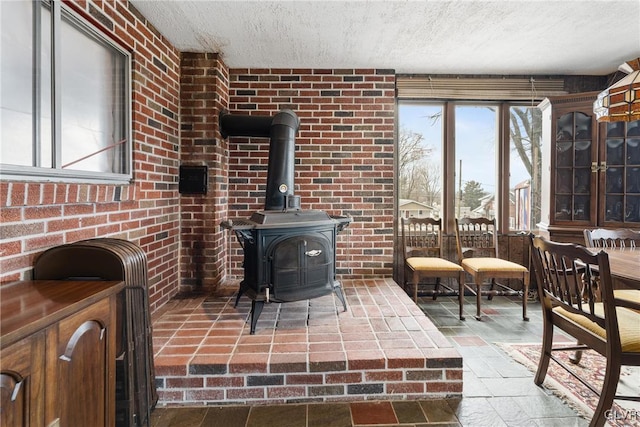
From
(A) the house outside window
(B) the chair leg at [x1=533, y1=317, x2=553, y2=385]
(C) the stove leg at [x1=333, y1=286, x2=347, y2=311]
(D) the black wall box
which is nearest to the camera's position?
(B) the chair leg at [x1=533, y1=317, x2=553, y2=385]

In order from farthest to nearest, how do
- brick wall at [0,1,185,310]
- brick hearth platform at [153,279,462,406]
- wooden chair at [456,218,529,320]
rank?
wooden chair at [456,218,529,320]
brick hearth platform at [153,279,462,406]
brick wall at [0,1,185,310]

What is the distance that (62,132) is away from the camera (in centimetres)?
166

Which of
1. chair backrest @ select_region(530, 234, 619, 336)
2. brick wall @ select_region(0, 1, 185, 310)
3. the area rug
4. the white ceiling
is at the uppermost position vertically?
the white ceiling

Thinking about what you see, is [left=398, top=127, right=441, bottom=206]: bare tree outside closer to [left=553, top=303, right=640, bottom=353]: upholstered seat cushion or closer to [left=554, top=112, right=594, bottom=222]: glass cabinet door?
[left=554, top=112, right=594, bottom=222]: glass cabinet door

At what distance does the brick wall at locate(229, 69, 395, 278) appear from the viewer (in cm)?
333

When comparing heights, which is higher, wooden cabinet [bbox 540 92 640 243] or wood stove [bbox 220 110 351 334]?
wooden cabinet [bbox 540 92 640 243]

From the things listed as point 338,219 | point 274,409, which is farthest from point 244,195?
point 274,409

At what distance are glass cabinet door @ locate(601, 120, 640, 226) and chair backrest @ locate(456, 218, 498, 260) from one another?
0.99 meters

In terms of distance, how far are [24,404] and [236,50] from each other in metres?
2.75

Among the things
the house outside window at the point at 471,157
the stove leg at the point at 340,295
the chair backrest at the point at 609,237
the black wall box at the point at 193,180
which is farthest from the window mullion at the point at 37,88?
the chair backrest at the point at 609,237

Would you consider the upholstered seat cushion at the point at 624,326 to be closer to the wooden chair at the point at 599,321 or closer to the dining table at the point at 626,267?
the wooden chair at the point at 599,321

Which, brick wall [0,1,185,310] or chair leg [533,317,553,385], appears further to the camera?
chair leg [533,317,553,385]

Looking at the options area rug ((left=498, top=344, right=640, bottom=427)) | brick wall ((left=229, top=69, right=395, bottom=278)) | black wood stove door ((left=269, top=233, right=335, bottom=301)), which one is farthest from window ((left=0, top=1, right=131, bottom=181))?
area rug ((left=498, top=344, right=640, bottom=427))

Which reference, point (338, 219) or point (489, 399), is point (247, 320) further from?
point (489, 399)
